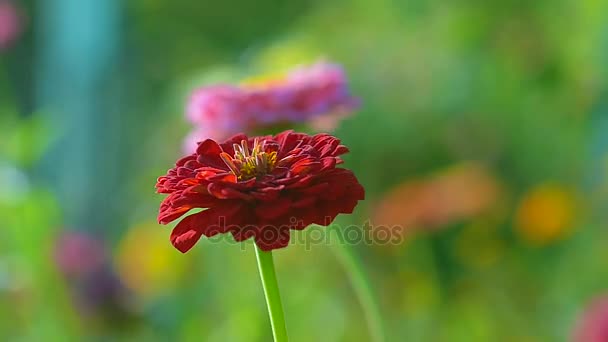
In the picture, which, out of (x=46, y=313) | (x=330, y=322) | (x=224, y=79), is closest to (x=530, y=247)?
(x=330, y=322)

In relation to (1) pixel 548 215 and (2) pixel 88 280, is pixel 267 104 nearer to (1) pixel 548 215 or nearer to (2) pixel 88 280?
(2) pixel 88 280

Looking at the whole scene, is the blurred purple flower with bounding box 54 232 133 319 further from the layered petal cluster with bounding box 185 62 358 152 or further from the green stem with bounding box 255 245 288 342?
the green stem with bounding box 255 245 288 342

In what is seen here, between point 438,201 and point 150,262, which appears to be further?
point 150,262

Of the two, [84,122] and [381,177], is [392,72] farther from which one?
[84,122]

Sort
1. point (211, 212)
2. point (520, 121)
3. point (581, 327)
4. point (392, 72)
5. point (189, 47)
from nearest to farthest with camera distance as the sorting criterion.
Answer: point (211, 212)
point (581, 327)
point (520, 121)
point (392, 72)
point (189, 47)

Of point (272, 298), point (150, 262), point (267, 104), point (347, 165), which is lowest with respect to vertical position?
point (272, 298)

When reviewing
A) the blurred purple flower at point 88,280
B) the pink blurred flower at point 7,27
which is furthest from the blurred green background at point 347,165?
the pink blurred flower at point 7,27

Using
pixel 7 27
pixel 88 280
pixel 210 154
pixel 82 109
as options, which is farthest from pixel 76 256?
pixel 210 154
